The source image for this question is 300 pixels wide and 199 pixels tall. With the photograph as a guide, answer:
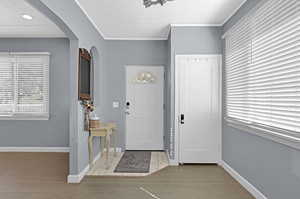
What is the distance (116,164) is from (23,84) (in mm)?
3028

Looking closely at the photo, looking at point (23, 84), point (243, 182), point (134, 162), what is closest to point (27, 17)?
point (23, 84)

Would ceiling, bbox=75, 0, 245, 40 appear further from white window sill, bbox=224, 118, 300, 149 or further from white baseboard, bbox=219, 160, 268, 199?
white baseboard, bbox=219, 160, 268, 199

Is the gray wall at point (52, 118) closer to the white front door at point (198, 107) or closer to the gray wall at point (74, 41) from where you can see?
the gray wall at point (74, 41)

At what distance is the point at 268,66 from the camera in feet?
9.39

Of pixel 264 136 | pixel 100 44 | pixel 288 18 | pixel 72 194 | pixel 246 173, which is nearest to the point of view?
pixel 288 18

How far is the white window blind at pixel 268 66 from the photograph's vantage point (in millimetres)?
2350

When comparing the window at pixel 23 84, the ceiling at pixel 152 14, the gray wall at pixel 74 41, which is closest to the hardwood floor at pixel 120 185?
the gray wall at pixel 74 41

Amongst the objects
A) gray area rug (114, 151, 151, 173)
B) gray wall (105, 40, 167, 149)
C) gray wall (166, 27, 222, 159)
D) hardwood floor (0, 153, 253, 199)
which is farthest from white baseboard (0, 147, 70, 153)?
gray wall (166, 27, 222, 159)

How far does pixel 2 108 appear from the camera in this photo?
572 centimetres

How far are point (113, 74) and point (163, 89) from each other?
1.26 meters

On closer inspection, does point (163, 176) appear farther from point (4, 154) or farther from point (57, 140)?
point (4, 154)

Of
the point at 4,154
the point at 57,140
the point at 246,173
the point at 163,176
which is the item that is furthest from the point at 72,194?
the point at 4,154

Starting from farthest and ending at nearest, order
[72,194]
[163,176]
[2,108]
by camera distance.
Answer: [2,108] → [163,176] → [72,194]

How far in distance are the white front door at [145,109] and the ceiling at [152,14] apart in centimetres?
114
